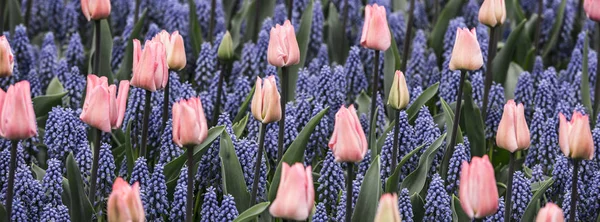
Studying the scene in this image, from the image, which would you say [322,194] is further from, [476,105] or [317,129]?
[476,105]

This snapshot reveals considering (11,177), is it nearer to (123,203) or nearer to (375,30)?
(123,203)

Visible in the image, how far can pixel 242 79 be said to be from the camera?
4344 millimetres

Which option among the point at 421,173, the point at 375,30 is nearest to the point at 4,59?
the point at 375,30

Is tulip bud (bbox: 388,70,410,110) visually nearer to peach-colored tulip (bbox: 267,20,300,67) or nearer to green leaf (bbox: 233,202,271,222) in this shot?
peach-colored tulip (bbox: 267,20,300,67)

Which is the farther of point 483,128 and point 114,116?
point 483,128

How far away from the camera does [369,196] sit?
3244 millimetres

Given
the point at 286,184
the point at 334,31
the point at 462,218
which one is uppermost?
the point at 334,31

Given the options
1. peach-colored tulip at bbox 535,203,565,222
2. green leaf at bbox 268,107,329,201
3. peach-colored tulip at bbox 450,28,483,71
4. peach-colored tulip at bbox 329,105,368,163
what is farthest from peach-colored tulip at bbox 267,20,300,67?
peach-colored tulip at bbox 535,203,565,222

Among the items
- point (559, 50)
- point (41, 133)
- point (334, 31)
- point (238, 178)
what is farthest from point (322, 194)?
point (559, 50)

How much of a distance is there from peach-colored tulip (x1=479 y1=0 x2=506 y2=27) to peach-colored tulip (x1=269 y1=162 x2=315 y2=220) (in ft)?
4.77

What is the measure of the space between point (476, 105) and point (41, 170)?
5.67ft

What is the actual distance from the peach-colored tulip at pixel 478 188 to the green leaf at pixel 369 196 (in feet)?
2.02

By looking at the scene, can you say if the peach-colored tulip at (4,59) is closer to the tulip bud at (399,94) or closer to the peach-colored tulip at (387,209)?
the tulip bud at (399,94)

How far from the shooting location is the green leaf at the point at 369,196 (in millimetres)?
3213
